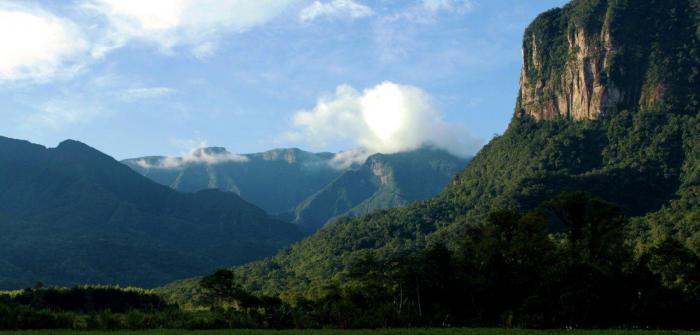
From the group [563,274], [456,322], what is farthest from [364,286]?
[563,274]

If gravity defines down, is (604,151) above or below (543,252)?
above

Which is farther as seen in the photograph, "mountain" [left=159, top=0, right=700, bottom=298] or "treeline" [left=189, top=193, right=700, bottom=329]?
"mountain" [left=159, top=0, right=700, bottom=298]

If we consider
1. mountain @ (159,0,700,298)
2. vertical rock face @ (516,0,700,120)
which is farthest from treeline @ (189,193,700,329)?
vertical rock face @ (516,0,700,120)

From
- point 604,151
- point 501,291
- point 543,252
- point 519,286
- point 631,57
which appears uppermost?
point 631,57

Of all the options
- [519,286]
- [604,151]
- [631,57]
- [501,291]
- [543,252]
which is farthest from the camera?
[631,57]

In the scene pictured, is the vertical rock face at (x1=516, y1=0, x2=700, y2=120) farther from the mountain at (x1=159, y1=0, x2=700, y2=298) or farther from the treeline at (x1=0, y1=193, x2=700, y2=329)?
the treeline at (x1=0, y1=193, x2=700, y2=329)

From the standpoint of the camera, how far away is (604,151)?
575 ft

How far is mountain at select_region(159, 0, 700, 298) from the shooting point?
15362 centimetres

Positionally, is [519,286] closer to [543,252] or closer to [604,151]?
[543,252]

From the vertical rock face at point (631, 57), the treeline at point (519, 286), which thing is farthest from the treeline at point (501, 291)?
the vertical rock face at point (631, 57)

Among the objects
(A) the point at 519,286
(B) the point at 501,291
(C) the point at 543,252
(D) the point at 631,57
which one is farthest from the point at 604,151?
(A) the point at 519,286

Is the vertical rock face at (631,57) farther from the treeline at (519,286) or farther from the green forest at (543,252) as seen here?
the treeline at (519,286)

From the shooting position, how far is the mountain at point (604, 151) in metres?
154

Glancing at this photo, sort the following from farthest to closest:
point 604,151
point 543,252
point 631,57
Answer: point 631,57 → point 604,151 → point 543,252
